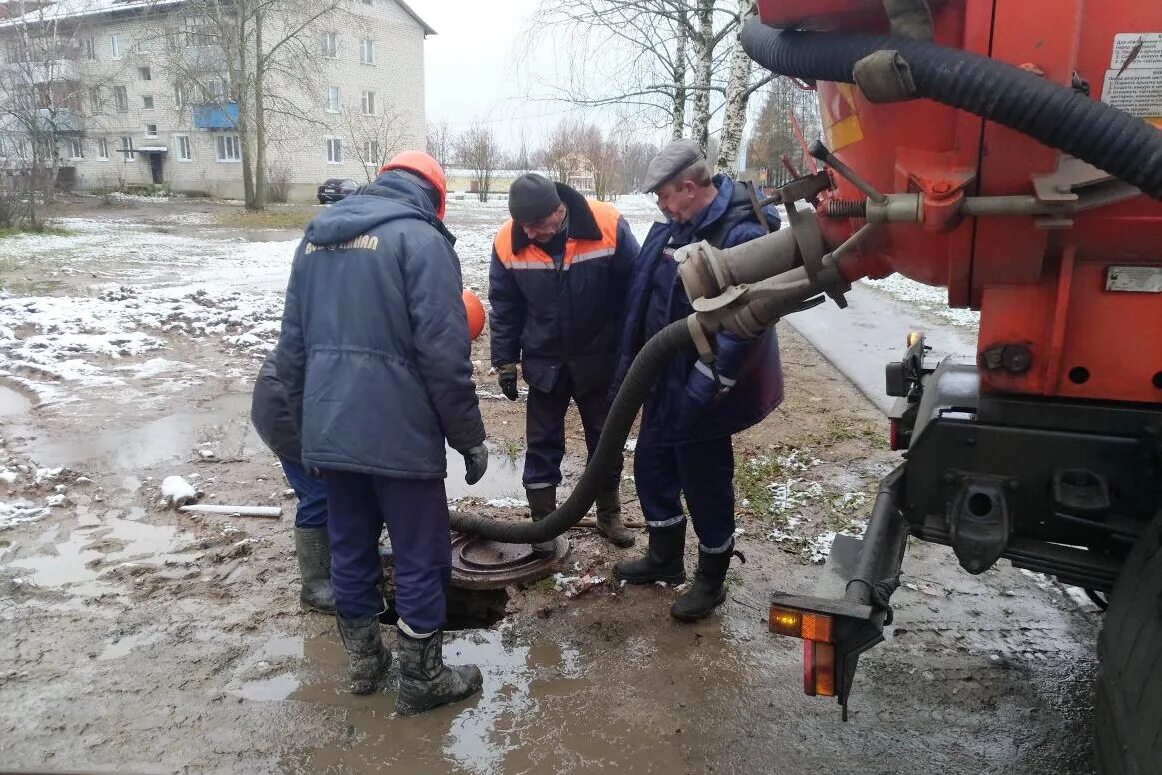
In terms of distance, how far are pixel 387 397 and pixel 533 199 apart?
3.97ft

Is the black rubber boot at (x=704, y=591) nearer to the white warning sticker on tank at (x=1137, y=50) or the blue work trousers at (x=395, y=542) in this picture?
the blue work trousers at (x=395, y=542)

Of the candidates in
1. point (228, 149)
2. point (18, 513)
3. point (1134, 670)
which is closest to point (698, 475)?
point (1134, 670)

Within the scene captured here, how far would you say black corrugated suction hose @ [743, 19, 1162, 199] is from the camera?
1.49m

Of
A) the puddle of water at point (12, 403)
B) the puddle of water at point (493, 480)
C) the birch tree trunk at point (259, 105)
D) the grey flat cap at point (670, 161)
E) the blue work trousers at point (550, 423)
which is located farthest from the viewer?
the birch tree trunk at point (259, 105)

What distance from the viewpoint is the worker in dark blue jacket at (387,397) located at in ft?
8.87

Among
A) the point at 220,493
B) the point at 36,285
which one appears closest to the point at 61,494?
the point at 220,493

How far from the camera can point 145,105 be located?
4159cm

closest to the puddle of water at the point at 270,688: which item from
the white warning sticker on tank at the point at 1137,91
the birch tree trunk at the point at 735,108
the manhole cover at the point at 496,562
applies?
the manhole cover at the point at 496,562

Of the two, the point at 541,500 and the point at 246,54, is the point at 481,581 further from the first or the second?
the point at 246,54

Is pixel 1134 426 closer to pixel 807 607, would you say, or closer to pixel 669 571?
pixel 807 607

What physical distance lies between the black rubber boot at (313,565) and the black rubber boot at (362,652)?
52 cm

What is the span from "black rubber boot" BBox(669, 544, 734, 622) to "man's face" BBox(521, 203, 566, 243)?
1545mm

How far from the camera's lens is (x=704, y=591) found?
11.3 ft

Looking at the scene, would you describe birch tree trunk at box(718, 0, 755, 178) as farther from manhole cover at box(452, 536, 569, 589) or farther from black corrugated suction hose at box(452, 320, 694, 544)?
black corrugated suction hose at box(452, 320, 694, 544)
